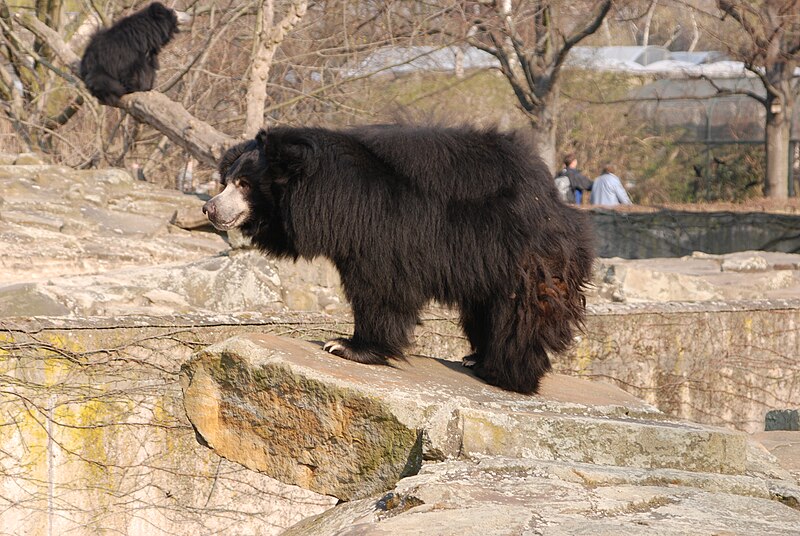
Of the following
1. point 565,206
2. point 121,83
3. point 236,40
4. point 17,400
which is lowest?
point 17,400

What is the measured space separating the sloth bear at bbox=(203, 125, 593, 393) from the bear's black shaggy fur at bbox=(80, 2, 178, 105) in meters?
6.50

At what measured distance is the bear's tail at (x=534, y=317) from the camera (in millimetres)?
4586

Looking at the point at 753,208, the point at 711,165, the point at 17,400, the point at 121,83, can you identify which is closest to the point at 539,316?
the point at 17,400

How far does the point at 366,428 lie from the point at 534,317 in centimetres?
114

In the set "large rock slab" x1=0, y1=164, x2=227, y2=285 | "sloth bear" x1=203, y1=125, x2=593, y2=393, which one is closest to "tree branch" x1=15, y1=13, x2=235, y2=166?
"large rock slab" x1=0, y1=164, x2=227, y2=285

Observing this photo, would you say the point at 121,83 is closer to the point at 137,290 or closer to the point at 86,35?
the point at 137,290

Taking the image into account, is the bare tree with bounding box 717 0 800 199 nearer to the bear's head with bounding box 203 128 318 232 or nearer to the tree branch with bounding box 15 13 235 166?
the tree branch with bounding box 15 13 235 166

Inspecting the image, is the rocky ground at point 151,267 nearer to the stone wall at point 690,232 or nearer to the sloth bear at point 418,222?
the sloth bear at point 418,222

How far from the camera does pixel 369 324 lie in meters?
4.54

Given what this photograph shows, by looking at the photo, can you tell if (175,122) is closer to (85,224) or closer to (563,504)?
(85,224)

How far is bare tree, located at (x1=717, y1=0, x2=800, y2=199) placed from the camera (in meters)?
18.2

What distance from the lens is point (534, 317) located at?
461 centimetres

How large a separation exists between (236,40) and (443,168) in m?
9.76

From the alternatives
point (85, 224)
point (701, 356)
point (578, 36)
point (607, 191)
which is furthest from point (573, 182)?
point (701, 356)
